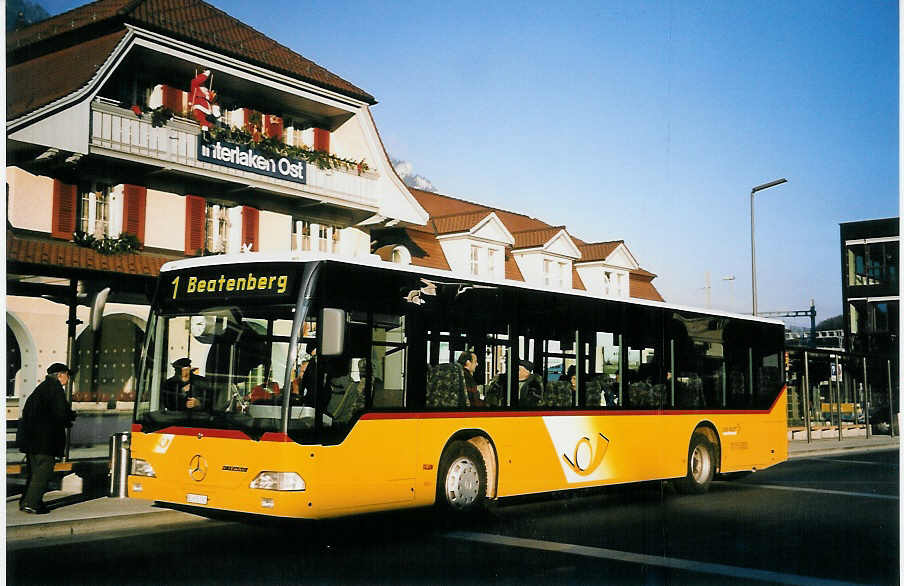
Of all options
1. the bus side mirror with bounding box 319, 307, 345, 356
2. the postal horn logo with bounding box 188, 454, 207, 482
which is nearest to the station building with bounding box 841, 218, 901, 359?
the bus side mirror with bounding box 319, 307, 345, 356

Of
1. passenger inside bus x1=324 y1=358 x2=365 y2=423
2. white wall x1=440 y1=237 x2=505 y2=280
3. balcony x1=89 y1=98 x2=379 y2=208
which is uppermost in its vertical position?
balcony x1=89 y1=98 x2=379 y2=208

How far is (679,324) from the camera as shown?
48.6ft

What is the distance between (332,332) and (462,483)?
9.22ft

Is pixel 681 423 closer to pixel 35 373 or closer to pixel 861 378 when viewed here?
pixel 35 373

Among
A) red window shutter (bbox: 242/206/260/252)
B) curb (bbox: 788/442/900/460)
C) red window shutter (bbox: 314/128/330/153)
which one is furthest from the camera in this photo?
curb (bbox: 788/442/900/460)

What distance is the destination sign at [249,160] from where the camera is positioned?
21781 millimetres

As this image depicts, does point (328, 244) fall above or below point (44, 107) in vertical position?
below

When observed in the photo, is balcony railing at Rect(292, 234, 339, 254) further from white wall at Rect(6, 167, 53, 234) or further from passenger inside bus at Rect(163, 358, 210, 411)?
passenger inside bus at Rect(163, 358, 210, 411)

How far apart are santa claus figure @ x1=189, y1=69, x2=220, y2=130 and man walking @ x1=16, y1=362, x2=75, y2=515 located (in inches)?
440

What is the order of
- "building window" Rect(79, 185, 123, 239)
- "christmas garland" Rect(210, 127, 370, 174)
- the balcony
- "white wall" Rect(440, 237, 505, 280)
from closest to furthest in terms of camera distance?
1. the balcony
2. "building window" Rect(79, 185, 123, 239)
3. "christmas garland" Rect(210, 127, 370, 174)
4. "white wall" Rect(440, 237, 505, 280)

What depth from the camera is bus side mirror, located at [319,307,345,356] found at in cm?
906

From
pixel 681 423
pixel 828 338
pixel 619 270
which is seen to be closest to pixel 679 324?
pixel 681 423

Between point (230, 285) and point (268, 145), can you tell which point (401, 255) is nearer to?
point (268, 145)

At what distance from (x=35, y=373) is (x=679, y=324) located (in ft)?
42.1
